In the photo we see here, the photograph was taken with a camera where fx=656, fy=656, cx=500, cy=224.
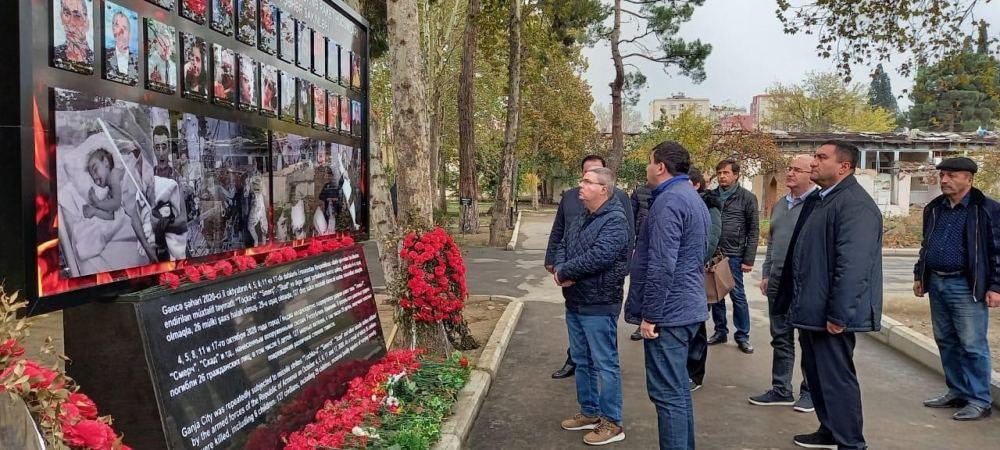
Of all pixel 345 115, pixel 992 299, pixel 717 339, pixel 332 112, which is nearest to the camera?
pixel 992 299

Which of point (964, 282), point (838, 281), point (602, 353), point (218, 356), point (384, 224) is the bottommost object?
point (602, 353)

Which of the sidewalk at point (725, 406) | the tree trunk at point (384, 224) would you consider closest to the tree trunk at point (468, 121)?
the tree trunk at point (384, 224)

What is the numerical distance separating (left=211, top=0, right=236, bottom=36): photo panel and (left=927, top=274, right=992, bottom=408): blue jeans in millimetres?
5570

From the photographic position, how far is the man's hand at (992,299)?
16.1 feet

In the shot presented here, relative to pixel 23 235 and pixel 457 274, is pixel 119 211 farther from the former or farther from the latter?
pixel 457 274

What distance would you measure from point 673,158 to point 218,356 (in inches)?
109

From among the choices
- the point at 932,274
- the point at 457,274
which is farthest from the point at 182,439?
the point at 932,274

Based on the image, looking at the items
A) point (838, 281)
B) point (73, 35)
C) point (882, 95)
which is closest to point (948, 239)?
point (838, 281)

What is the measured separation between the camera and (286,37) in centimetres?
457

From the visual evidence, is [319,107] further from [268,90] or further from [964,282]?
[964,282]

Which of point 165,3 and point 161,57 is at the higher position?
point 165,3

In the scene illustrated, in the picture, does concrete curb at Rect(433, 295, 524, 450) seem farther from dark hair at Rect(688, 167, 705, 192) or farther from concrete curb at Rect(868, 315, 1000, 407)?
concrete curb at Rect(868, 315, 1000, 407)

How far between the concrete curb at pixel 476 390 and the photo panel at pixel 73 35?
284cm

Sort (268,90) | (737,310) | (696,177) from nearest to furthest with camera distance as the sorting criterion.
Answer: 1. (268,90)
2. (696,177)
3. (737,310)
